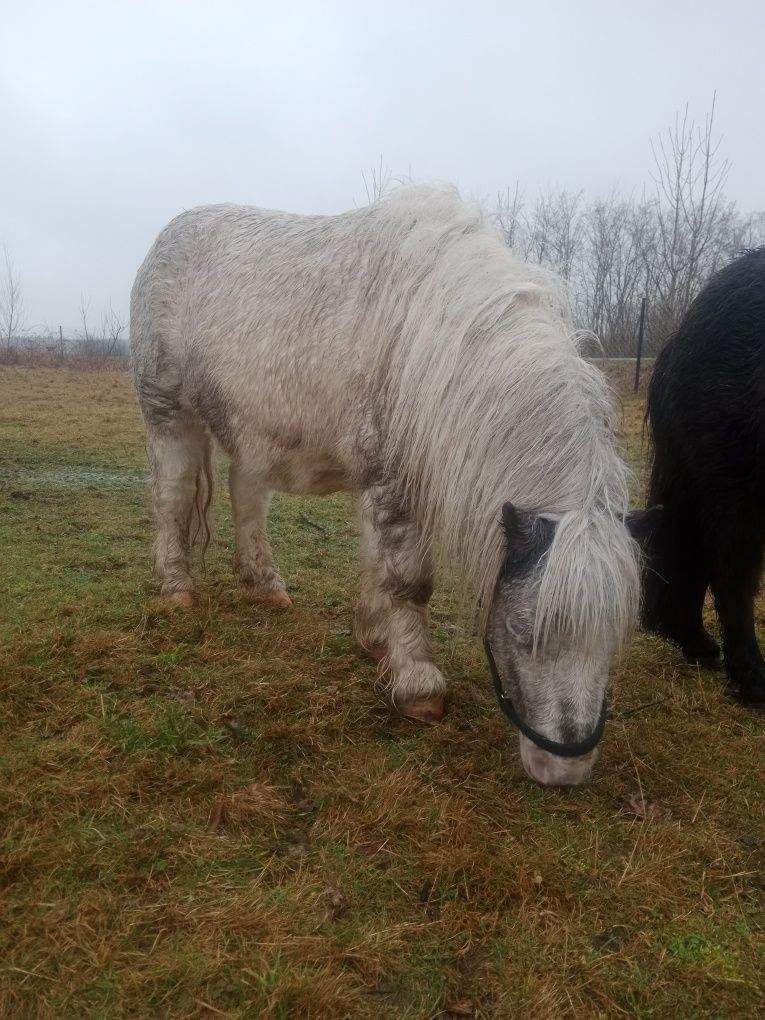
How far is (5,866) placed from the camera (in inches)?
79.7

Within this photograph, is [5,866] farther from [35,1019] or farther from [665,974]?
[665,974]

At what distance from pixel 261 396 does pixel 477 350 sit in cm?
116

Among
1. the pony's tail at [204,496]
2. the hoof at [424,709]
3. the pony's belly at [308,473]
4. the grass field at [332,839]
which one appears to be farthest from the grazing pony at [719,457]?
the pony's tail at [204,496]

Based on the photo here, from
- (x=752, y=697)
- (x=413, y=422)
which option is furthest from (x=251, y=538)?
(x=752, y=697)

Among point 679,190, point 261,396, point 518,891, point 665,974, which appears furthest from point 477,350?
point 679,190

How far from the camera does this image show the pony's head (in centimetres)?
220

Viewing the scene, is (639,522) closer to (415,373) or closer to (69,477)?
(415,373)

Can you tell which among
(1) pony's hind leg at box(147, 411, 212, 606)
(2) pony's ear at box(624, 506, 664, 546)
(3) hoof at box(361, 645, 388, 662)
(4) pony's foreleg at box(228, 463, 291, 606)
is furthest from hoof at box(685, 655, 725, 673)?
(1) pony's hind leg at box(147, 411, 212, 606)

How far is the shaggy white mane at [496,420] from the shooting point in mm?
2240

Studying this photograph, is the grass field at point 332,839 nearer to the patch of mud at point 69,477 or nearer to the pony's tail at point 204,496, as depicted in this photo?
the pony's tail at point 204,496

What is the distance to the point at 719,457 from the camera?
3.29 metres

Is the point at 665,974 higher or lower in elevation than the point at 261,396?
lower

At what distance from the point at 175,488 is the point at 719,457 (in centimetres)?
286

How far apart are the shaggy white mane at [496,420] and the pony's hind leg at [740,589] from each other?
1.16m
